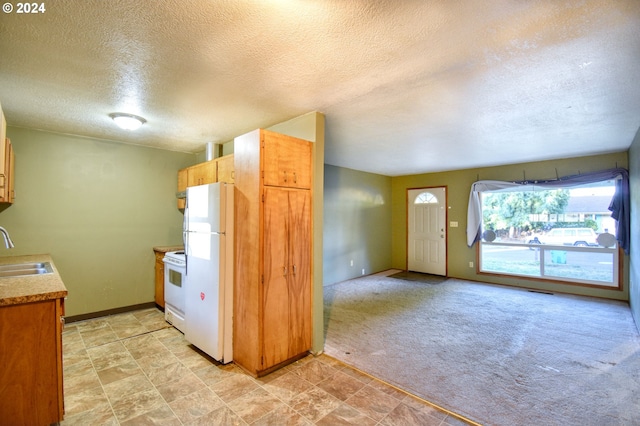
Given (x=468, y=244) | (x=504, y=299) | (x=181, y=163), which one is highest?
(x=181, y=163)

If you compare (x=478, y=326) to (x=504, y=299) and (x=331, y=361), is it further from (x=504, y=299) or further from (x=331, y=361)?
(x=331, y=361)

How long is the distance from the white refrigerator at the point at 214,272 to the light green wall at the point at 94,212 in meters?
1.93

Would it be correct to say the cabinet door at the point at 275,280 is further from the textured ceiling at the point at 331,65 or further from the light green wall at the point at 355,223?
the light green wall at the point at 355,223

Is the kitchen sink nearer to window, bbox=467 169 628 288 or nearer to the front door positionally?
the front door

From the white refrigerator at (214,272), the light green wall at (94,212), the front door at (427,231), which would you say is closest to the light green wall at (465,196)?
the front door at (427,231)

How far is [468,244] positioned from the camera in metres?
6.21

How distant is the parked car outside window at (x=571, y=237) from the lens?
5.01 m

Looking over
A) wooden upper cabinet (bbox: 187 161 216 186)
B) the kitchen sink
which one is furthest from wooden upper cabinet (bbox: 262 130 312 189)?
the kitchen sink

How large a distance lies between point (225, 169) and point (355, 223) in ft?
11.5

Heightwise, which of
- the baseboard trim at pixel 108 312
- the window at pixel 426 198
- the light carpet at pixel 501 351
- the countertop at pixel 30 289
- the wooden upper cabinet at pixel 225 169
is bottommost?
the light carpet at pixel 501 351

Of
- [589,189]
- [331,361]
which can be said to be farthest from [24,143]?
[589,189]

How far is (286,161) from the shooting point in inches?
104

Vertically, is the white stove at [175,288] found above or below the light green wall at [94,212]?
below

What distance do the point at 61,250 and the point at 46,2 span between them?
11.0 feet
